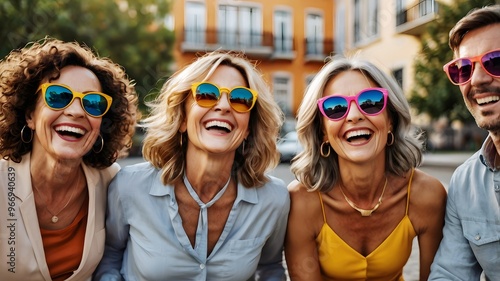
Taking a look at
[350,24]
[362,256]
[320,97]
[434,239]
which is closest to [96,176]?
[320,97]

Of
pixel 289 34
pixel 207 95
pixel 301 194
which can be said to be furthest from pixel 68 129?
pixel 289 34

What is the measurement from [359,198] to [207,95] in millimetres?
1092

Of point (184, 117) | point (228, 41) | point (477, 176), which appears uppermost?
point (228, 41)

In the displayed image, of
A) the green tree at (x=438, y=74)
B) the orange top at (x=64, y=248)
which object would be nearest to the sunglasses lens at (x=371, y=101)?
the orange top at (x=64, y=248)

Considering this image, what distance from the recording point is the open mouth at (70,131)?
9.65 ft

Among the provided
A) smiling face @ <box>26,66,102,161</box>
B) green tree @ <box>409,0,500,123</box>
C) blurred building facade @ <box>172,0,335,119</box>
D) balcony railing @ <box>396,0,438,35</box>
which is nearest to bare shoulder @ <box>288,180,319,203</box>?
smiling face @ <box>26,66,102,161</box>

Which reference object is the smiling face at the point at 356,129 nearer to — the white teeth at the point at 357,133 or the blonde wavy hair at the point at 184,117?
the white teeth at the point at 357,133

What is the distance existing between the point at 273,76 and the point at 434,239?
27.8 m

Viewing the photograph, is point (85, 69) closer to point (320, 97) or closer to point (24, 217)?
point (24, 217)

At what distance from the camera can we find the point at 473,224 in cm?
299

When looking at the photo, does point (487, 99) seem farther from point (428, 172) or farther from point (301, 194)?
point (428, 172)

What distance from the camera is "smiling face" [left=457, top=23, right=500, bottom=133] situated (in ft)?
9.40

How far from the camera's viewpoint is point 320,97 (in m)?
3.23

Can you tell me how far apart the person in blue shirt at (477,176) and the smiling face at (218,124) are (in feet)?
3.99
